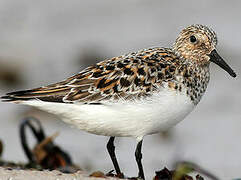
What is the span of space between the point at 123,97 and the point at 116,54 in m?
4.50

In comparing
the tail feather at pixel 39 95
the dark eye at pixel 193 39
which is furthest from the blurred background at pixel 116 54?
the tail feather at pixel 39 95

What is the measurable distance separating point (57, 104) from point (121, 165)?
206 cm

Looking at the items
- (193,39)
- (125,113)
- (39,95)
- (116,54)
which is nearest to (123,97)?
(125,113)

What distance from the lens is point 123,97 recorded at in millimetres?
4898

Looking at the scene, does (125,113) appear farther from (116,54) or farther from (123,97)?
(116,54)

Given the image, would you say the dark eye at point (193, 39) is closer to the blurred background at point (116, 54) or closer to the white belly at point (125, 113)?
the white belly at point (125, 113)

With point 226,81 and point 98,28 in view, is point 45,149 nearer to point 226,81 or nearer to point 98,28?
point 226,81

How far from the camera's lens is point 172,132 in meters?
7.61

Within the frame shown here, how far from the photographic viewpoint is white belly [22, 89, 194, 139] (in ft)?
15.8

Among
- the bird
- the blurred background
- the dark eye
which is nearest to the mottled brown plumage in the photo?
the bird

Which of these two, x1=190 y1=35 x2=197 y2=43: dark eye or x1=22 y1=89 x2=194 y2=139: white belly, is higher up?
x1=190 y1=35 x2=197 y2=43: dark eye

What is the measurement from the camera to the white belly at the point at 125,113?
15.8ft

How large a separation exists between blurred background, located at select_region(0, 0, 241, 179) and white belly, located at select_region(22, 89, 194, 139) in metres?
1.53

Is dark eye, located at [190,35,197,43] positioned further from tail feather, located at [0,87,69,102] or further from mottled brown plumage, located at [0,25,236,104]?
tail feather, located at [0,87,69,102]
